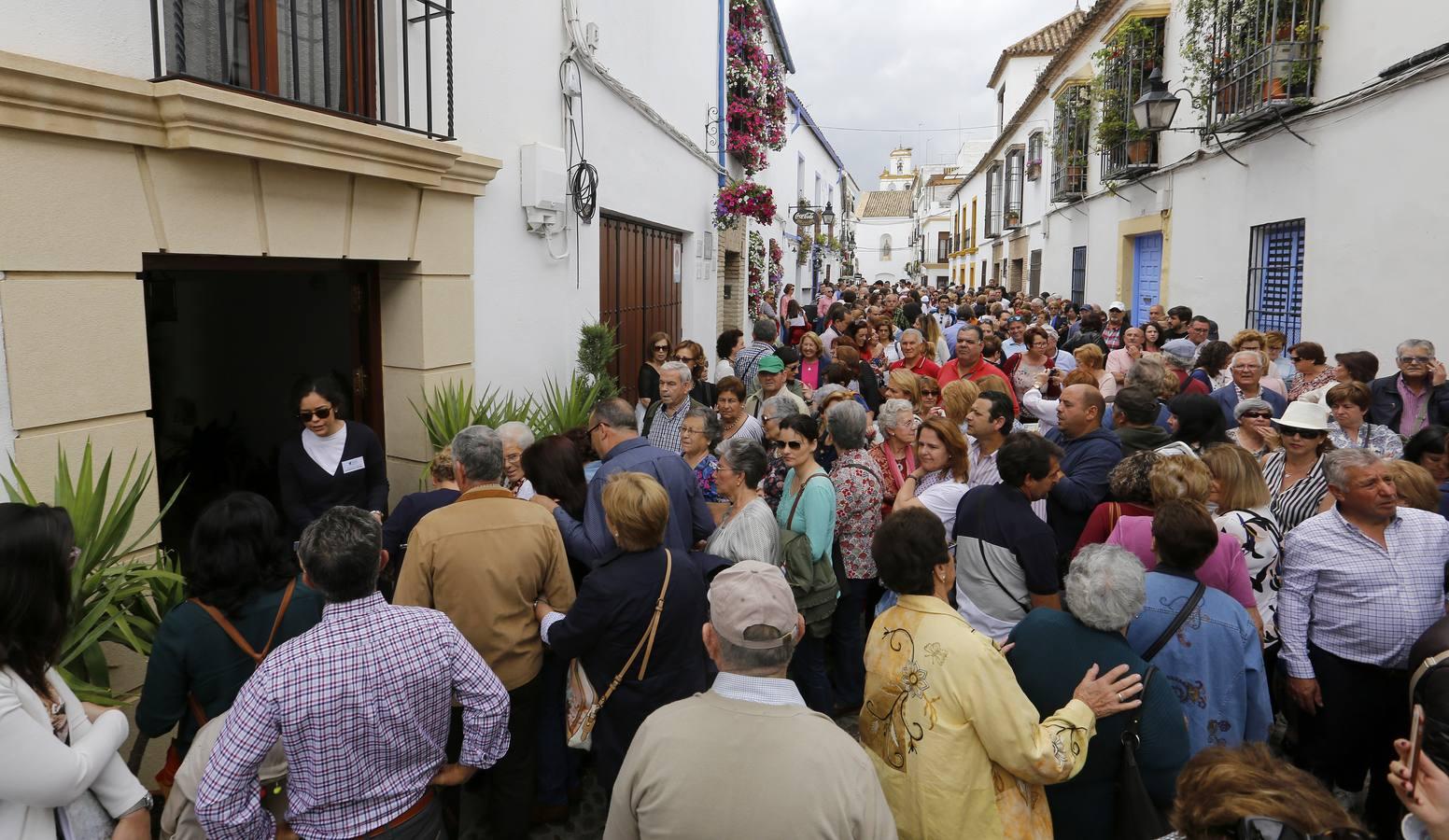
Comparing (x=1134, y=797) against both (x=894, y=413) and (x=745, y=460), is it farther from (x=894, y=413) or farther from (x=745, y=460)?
(x=894, y=413)

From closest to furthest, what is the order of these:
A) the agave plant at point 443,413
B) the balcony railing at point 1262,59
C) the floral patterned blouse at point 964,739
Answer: the floral patterned blouse at point 964,739 < the agave plant at point 443,413 < the balcony railing at point 1262,59

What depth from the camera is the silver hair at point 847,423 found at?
4.36 meters

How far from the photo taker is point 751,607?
1.99 metres

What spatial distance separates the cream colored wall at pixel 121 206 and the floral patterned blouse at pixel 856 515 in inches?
107

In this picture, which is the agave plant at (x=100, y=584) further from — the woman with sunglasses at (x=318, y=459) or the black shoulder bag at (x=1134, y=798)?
the black shoulder bag at (x=1134, y=798)

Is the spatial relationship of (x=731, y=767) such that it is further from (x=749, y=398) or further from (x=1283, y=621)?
(x=749, y=398)

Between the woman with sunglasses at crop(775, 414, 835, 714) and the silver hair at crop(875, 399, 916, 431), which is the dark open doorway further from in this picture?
the silver hair at crop(875, 399, 916, 431)

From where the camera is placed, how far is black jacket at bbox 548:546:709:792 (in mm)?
2969

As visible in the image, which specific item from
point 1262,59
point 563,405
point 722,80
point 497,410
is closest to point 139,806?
point 497,410

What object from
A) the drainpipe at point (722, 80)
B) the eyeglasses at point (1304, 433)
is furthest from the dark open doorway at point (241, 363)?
the drainpipe at point (722, 80)

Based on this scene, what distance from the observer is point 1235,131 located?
31.6 feet

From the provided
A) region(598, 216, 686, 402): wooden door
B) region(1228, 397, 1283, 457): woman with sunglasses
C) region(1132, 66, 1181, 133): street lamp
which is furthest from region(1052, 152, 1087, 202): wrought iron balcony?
region(1228, 397, 1283, 457): woman with sunglasses

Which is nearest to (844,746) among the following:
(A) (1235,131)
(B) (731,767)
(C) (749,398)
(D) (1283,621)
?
(B) (731,767)

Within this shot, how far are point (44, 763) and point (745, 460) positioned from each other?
99.1 inches
